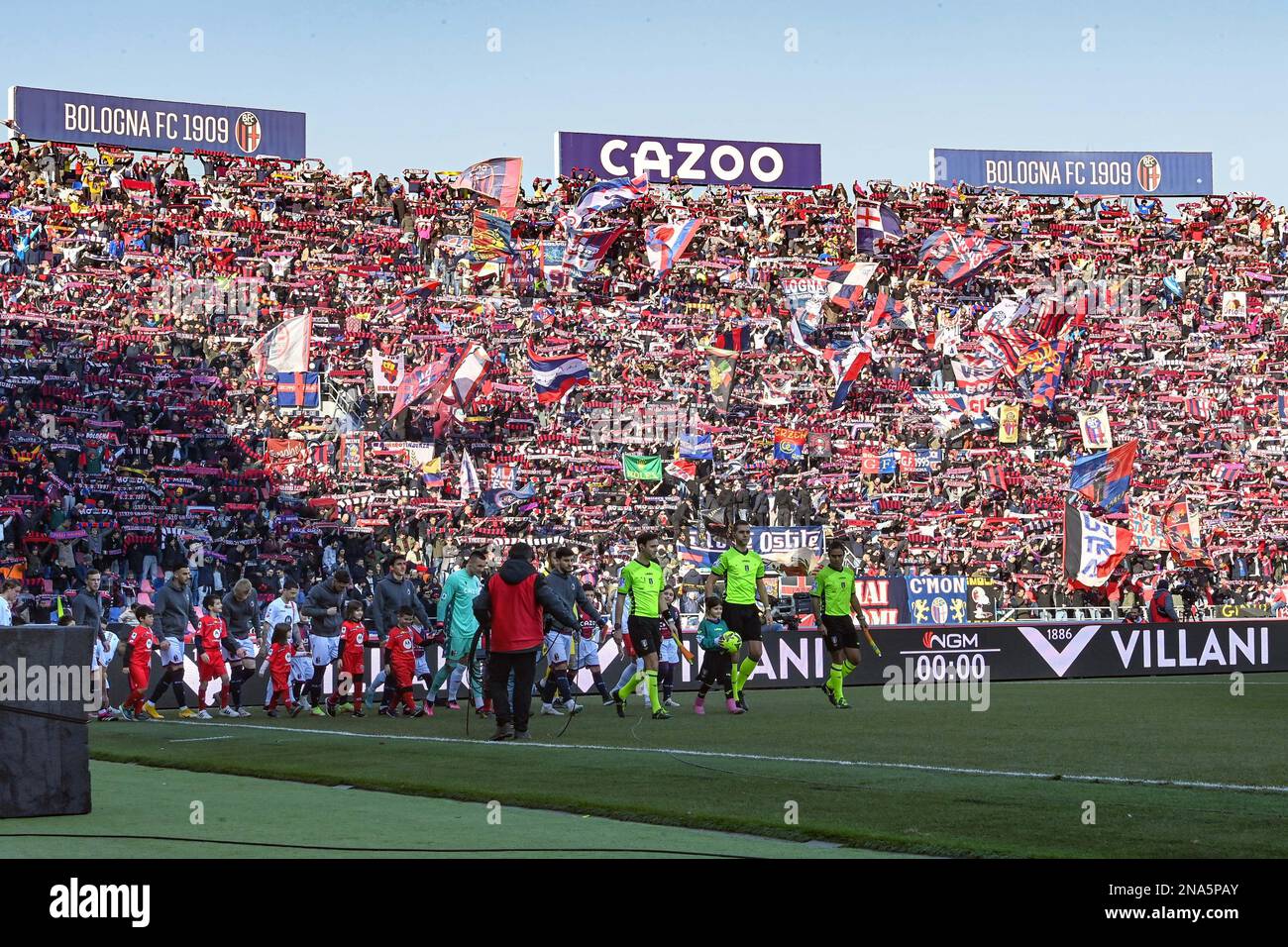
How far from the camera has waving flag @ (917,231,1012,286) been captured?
4997cm

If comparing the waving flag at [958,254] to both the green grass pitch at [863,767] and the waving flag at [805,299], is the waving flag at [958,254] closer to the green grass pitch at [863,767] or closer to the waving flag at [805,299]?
the waving flag at [805,299]

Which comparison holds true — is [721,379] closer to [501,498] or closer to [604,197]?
[501,498]

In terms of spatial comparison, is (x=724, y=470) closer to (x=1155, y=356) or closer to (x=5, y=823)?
(x=1155, y=356)

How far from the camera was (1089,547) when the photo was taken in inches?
1486

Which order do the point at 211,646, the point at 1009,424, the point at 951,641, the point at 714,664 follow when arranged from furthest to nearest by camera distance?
the point at 1009,424
the point at 951,641
the point at 211,646
the point at 714,664

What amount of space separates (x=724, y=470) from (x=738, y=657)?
2070 centimetres

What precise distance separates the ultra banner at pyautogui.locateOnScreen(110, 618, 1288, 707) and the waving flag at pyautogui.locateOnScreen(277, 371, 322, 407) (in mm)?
13161

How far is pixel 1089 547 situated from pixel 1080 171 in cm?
2873

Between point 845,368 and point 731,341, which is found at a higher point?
point 731,341

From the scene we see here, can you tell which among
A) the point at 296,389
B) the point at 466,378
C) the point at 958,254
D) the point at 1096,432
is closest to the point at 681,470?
the point at 466,378

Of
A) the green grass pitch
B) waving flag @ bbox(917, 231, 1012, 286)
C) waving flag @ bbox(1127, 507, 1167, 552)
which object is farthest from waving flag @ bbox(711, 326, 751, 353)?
the green grass pitch

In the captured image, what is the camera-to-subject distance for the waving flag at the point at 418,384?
40.2 metres

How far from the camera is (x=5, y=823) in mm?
9602
